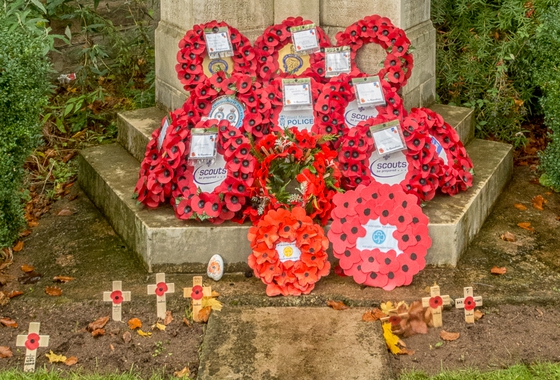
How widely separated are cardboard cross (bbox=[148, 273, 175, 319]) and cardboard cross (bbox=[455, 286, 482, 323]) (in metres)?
1.33

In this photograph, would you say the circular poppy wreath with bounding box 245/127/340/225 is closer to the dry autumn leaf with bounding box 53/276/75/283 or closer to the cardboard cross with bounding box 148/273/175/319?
the cardboard cross with bounding box 148/273/175/319

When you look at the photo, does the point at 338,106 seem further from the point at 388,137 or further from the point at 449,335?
the point at 449,335

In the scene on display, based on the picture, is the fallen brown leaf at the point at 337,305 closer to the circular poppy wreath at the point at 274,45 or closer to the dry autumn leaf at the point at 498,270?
the dry autumn leaf at the point at 498,270

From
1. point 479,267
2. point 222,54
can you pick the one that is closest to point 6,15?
point 222,54

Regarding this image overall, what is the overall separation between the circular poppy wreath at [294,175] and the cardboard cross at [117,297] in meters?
0.79

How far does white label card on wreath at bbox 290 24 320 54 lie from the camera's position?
16.4 feet

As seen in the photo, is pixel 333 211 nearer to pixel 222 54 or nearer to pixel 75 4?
pixel 222 54

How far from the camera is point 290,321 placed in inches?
149

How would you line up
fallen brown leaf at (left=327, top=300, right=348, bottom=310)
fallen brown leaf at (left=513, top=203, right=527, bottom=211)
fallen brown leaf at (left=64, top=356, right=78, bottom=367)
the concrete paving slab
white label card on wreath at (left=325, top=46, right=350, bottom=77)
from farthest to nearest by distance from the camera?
fallen brown leaf at (left=513, top=203, right=527, bottom=211) → white label card on wreath at (left=325, top=46, right=350, bottom=77) → fallen brown leaf at (left=327, top=300, right=348, bottom=310) → fallen brown leaf at (left=64, top=356, right=78, bottom=367) → the concrete paving slab

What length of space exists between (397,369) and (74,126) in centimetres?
374

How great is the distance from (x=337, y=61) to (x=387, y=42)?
A: 32 centimetres

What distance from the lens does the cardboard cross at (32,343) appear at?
3.50m

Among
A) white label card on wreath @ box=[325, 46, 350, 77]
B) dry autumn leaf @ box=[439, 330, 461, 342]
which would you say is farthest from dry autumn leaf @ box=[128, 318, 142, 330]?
white label card on wreath @ box=[325, 46, 350, 77]

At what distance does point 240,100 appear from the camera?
4562 mm
